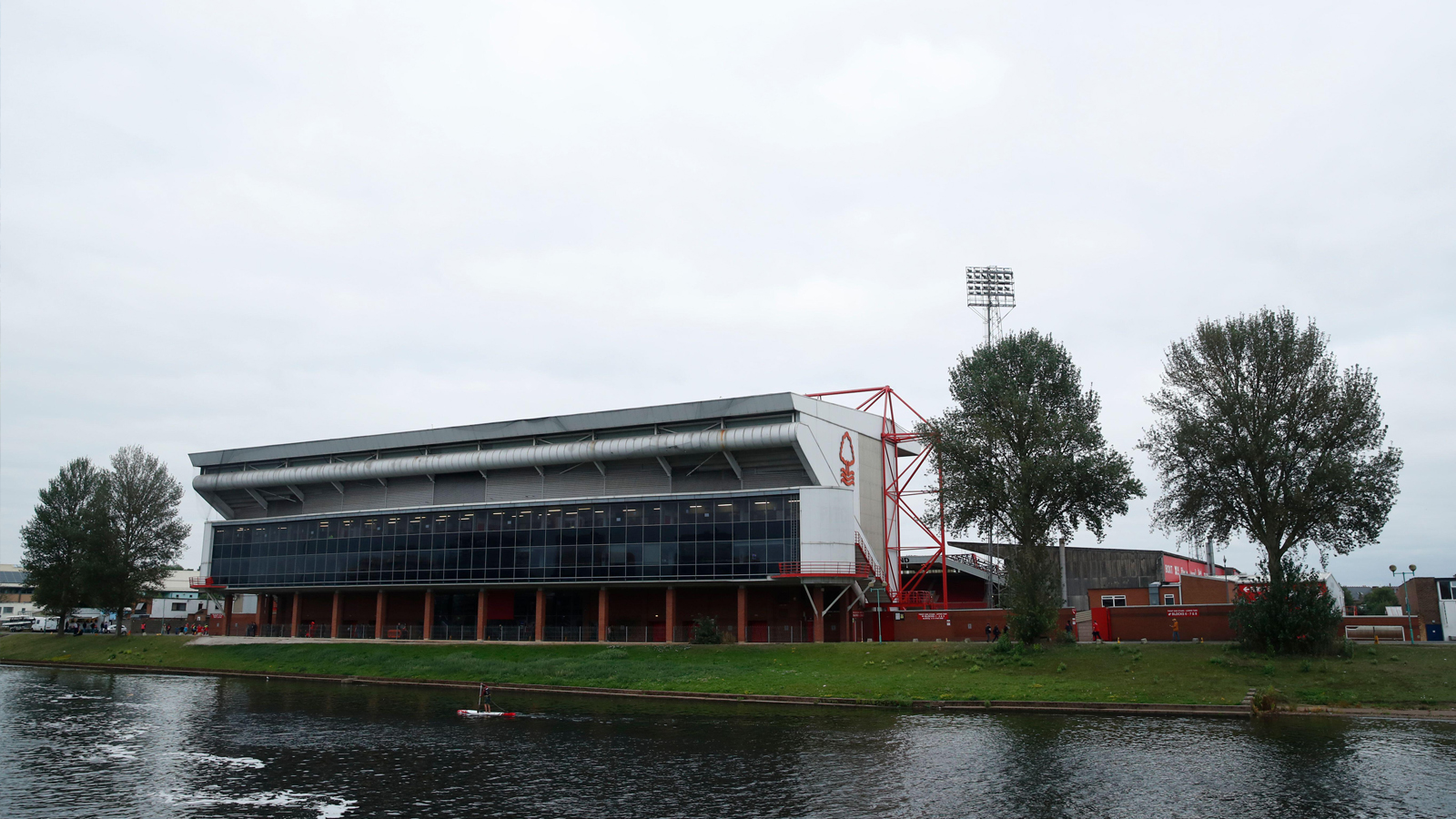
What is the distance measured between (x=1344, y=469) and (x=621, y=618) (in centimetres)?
5453

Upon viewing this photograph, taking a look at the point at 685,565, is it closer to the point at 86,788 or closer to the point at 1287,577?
the point at 1287,577

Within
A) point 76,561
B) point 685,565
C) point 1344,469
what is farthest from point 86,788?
point 76,561

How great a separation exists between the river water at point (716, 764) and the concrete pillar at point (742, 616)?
21880 millimetres

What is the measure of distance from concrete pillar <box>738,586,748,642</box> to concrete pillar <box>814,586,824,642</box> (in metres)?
5.33

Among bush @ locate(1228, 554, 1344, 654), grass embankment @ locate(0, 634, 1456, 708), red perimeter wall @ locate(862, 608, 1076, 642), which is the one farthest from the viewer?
red perimeter wall @ locate(862, 608, 1076, 642)

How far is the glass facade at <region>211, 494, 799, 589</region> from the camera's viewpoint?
74625 millimetres

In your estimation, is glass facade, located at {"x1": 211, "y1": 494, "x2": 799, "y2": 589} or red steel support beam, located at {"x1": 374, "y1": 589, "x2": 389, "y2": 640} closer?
glass facade, located at {"x1": 211, "y1": 494, "x2": 799, "y2": 589}

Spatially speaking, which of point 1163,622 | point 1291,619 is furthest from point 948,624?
point 1291,619

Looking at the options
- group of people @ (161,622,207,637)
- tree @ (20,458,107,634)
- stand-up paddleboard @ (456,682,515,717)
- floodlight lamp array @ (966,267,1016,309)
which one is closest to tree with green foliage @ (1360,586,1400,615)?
floodlight lamp array @ (966,267,1016,309)

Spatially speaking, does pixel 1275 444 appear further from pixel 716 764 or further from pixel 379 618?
pixel 379 618

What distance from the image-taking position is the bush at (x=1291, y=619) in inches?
2029

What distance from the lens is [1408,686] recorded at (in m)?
45.6

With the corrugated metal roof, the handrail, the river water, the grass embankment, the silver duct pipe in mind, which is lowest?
the river water

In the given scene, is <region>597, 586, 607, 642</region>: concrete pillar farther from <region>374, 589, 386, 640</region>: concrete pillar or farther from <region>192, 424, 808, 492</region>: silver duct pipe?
<region>374, 589, 386, 640</region>: concrete pillar
